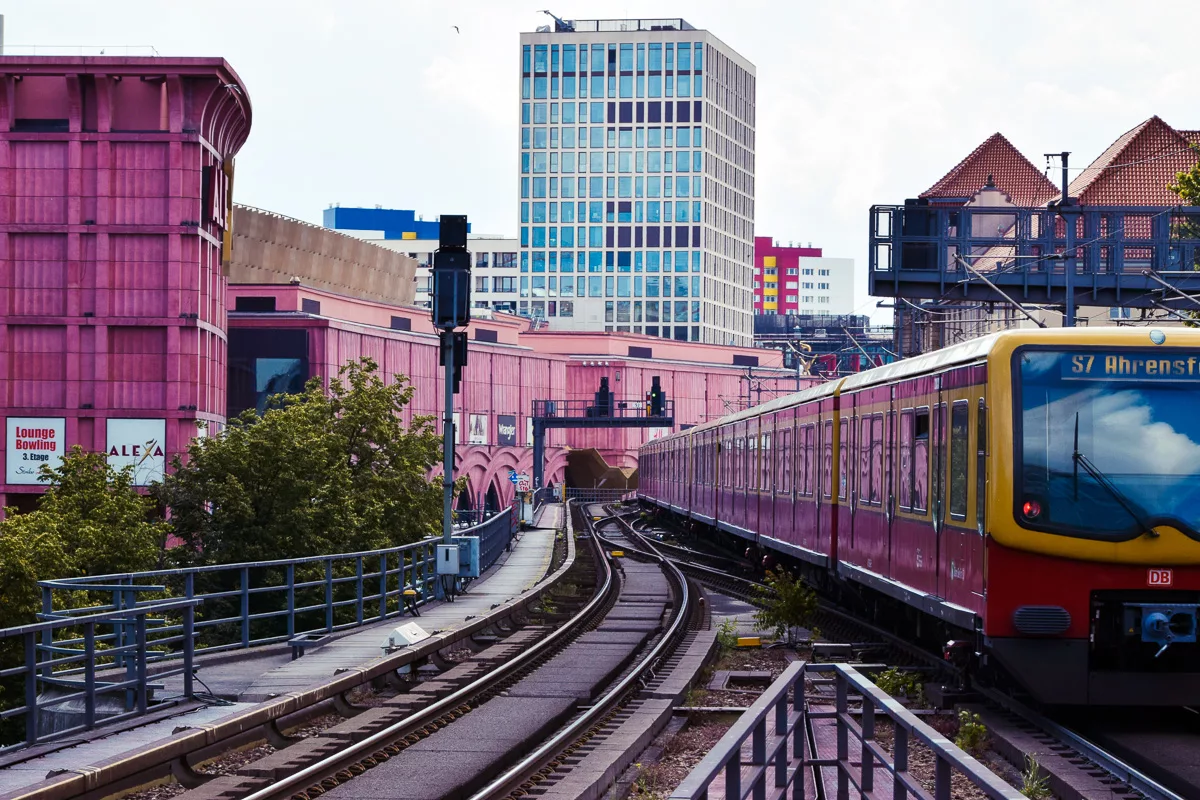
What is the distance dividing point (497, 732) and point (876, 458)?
247 inches

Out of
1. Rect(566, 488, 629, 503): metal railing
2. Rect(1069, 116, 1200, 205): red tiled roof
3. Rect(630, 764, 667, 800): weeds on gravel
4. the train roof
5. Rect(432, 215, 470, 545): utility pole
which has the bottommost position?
Rect(566, 488, 629, 503): metal railing

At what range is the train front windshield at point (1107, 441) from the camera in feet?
40.5

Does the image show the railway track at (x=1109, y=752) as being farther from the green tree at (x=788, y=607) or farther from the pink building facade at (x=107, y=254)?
the pink building facade at (x=107, y=254)

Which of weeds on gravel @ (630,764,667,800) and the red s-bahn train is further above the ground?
the red s-bahn train

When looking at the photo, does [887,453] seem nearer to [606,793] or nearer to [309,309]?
[606,793]

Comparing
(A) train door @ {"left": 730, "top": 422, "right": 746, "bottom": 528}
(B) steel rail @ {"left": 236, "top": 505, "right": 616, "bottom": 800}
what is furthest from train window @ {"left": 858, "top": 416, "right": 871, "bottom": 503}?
(A) train door @ {"left": 730, "top": 422, "right": 746, "bottom": 528}

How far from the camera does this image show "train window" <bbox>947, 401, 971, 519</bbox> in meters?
13.4

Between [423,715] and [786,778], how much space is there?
6.41m

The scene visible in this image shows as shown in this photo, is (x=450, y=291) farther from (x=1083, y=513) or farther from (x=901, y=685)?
(x=1083, y=513)

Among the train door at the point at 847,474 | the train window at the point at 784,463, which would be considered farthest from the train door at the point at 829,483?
the train window at the point at 784,463

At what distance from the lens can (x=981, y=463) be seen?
1282 cm

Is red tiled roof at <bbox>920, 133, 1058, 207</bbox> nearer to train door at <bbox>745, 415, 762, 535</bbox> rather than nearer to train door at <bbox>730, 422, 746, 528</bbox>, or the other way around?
train door at <bbox>730, 422, 746, 528</bbox>

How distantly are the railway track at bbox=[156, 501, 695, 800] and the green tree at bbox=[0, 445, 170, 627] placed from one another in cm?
1807

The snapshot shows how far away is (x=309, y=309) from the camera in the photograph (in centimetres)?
9250
